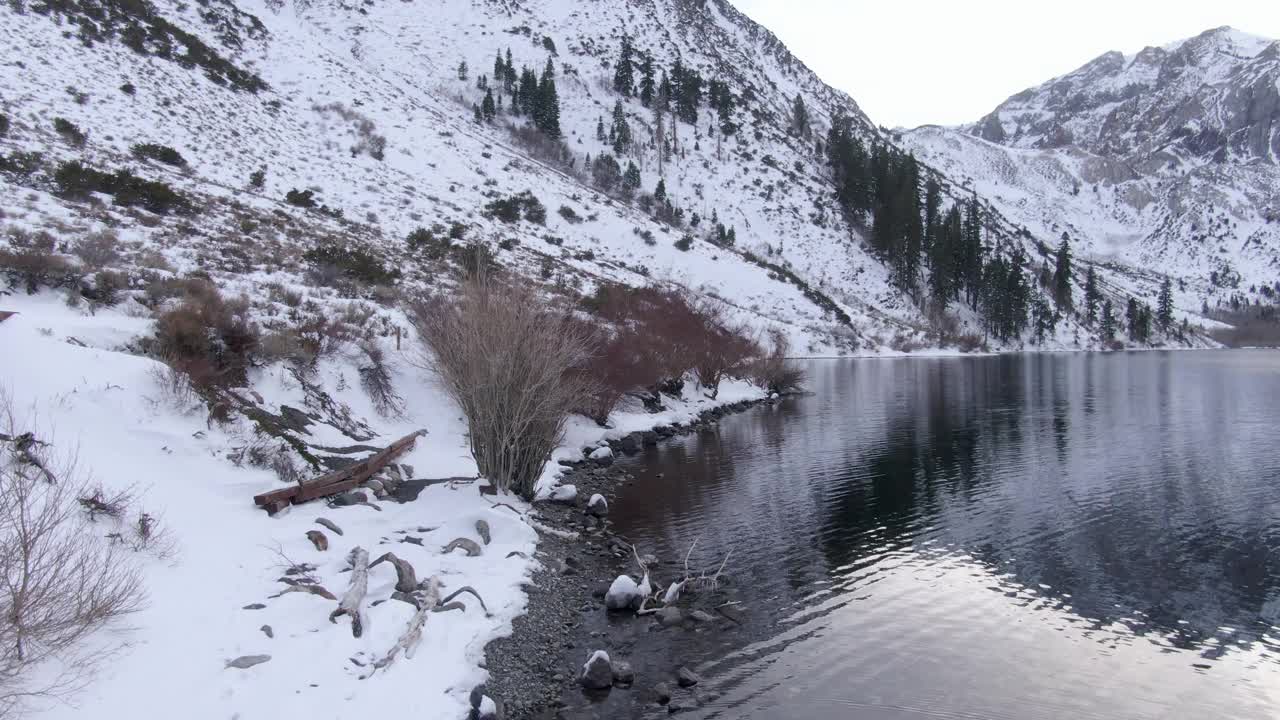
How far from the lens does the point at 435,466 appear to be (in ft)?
54.0

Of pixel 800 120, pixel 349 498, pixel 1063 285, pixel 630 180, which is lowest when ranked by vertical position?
pixel 349 498

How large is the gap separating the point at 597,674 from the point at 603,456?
12959 mm

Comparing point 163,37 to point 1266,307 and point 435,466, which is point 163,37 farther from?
point 1266,307

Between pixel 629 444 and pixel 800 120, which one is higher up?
pixel 800 120

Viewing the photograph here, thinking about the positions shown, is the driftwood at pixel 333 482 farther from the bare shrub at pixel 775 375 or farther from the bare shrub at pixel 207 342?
the bare shrub at pixel 775 375

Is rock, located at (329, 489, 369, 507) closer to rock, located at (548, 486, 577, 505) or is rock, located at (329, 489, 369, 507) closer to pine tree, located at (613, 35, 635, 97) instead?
rock, located at (548, 486, 577, 505)

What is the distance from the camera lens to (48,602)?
5.88 metres

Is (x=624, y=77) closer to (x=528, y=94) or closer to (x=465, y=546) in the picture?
(x=528, y=94)

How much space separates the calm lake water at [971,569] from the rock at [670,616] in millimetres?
217

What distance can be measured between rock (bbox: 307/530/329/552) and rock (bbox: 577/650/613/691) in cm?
442

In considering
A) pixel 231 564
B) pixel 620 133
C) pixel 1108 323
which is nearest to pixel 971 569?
pixel 231 564

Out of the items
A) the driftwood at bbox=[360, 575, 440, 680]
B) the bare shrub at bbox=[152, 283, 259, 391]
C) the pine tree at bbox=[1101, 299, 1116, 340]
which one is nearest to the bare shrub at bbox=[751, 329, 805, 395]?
the bare shrub at bbox=[152, 283, 259, 391]

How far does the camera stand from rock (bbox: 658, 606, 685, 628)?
1028 centimetres

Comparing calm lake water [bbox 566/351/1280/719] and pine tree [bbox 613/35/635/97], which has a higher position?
pine tree [bbox 613/35/635/97]
